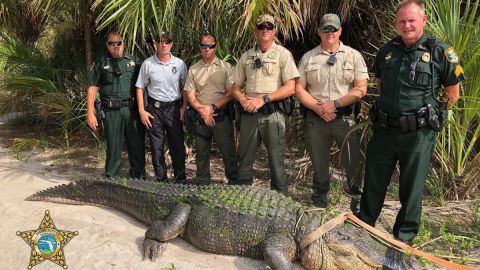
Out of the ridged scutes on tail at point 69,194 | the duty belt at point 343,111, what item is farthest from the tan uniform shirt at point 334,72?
the ridged scutes on tail at point 69,194

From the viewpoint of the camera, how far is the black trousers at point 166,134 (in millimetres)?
4590

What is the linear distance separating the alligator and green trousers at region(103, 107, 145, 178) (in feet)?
2.52

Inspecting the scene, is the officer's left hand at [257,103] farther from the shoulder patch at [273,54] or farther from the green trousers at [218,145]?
the green trousers at [218,145]

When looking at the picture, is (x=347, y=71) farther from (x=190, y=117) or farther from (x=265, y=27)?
(x=190, y=117)

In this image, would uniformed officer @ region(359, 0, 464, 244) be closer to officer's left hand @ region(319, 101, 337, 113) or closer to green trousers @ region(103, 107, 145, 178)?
officer's left hand @ region(319, 101, 337, 113)

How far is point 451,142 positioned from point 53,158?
17.4 ft

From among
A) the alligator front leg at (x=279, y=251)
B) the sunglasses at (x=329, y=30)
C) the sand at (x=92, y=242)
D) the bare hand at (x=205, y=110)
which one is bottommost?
the sand at (x=92, y=242)

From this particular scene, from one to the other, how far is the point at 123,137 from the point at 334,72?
2473mm

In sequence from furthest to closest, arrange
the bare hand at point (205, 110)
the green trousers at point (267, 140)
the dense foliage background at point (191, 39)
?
the bare hand at point (205, 110) < the dense foliage background at point (191, 39) < the green trousers at point (267, 140)

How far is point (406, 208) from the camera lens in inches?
129

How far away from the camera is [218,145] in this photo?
4.60m

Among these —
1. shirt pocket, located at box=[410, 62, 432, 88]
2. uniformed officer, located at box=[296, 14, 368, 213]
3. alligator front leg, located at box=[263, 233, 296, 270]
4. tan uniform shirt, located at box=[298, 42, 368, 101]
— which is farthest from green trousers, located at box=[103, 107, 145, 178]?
shirt pocket, located at box=[410, 62, 432, 88]

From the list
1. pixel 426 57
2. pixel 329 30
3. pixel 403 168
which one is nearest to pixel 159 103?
pixel 329 30

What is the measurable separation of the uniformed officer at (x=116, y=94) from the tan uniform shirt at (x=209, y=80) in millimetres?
706
